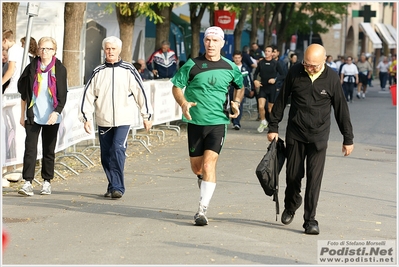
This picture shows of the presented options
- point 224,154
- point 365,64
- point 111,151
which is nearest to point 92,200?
point 111,151

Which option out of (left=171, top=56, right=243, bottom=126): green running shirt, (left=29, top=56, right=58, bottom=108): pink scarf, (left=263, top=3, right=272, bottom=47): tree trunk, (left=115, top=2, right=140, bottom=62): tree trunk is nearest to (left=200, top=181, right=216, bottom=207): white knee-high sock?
(left=171, top=56, right=243, bottom=126): green running shirt

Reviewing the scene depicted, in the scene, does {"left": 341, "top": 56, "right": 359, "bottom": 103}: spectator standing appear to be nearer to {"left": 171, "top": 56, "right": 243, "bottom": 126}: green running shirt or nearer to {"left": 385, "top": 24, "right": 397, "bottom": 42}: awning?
{"left": 171, "top": 56, "right": 243, "bottom": 126}: green running shirt

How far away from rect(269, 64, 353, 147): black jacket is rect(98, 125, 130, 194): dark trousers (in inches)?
106

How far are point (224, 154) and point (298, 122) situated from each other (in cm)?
721

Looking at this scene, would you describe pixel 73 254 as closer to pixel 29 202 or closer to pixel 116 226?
pixel 116 226

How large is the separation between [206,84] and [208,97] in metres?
0.13

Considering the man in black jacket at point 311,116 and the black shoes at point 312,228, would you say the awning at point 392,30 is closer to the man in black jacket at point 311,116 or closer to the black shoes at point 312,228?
the man in black jacket at point 311,116

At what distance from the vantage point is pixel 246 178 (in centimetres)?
1276

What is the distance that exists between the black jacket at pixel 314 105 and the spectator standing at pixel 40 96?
10.8ft

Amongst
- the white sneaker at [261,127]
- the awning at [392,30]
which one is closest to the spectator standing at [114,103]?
the white sneaker at [261,127]

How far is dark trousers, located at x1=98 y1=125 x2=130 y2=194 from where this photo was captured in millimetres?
10797

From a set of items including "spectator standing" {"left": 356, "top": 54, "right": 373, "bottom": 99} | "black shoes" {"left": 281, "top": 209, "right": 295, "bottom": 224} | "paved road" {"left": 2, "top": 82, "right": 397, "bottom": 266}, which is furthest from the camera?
"spectator standing" {"left": 356, "top": 54, "right": 373, "bottom": 99}

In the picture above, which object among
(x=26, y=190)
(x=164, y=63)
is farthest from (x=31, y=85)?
(x=164, y=63)

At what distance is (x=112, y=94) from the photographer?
35.1ft
